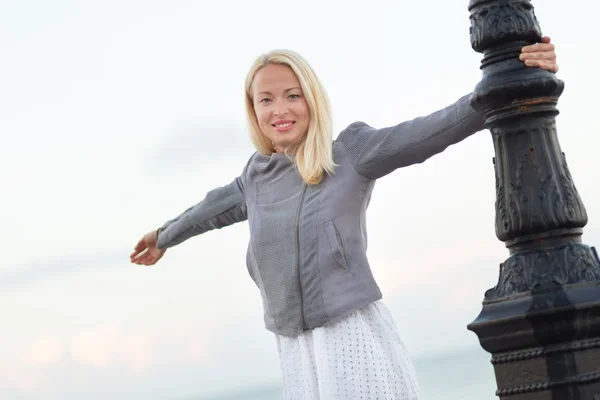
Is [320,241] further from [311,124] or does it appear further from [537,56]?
[537,56]

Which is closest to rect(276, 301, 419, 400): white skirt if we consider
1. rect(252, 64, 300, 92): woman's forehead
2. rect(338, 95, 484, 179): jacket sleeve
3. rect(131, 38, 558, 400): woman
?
rect(131, 38, 558, 400): woman

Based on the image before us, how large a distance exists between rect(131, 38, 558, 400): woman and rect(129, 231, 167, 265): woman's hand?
111cm

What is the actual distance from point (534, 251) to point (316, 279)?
56.9 inches

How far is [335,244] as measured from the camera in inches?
191

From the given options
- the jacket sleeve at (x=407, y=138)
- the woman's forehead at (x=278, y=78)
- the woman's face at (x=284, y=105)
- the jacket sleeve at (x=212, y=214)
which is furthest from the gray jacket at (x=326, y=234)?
the jacket sleeve at (x=212, y=214)

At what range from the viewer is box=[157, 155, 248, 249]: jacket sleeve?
5.59 m

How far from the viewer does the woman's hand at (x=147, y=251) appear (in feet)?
20.5

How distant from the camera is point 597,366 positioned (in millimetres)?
3514

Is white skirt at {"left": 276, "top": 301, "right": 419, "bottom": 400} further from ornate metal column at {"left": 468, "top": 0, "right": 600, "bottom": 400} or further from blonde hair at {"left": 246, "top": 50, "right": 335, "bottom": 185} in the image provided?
ornate metal column at {"left": 468, "top": 0, "right": 600, "bottom": 400}

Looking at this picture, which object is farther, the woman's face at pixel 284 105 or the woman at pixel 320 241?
the woman's face at pixel 284 105

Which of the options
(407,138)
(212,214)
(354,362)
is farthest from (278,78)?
(354,362)

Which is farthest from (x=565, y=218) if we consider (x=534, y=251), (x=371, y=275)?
(x=371, y=275)

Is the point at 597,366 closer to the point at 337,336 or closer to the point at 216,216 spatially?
the point at 337,336

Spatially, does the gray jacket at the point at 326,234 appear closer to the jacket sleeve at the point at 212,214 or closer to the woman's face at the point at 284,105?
the woman's face at the point at 284,105
